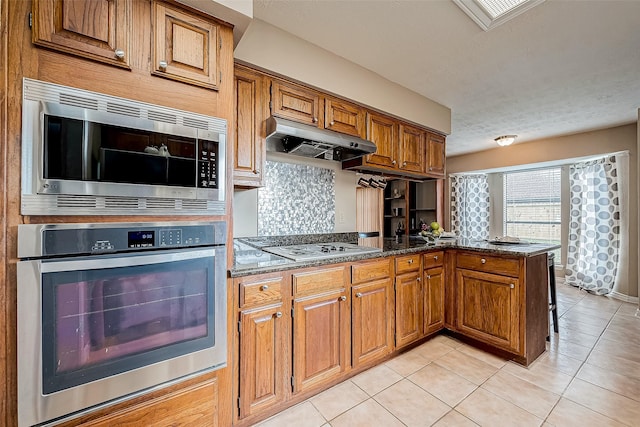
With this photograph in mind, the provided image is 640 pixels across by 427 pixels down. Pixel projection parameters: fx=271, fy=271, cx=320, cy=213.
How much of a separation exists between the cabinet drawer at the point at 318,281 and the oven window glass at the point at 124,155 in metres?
0.79

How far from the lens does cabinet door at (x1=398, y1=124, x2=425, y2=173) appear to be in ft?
9.41

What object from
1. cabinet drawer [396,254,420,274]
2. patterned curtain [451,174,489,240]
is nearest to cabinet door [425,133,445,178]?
cabinet drawer [396,254,420,274]

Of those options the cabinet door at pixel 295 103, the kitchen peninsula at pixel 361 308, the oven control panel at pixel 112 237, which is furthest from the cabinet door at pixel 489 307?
the oven control panel at pixel 112 237

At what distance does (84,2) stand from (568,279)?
6.64 metres

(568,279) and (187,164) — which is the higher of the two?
(187,164)

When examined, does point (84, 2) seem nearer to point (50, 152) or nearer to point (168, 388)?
point (50, 152)

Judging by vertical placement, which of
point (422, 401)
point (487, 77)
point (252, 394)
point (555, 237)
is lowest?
point (422, 401)

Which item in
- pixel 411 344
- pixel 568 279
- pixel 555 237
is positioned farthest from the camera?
pixel 555 237

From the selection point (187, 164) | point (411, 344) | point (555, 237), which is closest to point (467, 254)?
point (411, 344)

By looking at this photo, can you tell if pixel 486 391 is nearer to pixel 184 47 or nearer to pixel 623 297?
pixel 184 47

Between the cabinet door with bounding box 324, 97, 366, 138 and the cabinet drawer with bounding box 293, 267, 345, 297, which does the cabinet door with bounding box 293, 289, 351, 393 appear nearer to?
the cabinet drawer with bounding box 293, 267, 345, 297

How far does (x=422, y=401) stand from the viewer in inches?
71.4

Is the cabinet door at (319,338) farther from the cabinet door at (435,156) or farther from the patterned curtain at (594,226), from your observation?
the patterned curtain at (594,226)

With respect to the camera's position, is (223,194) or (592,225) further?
(592,225)
